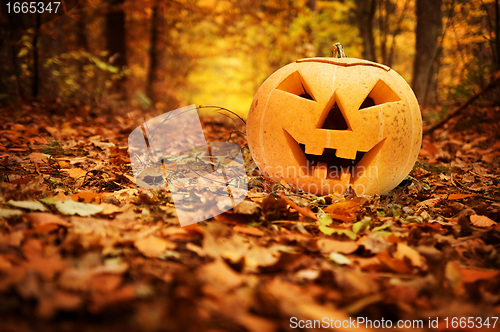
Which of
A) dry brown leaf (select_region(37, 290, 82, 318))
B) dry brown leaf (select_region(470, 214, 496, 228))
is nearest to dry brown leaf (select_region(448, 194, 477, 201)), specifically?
dry brown leaf (select_region(470, 214, 496, 228))

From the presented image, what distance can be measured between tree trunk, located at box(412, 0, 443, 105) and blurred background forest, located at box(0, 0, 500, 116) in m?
0.03

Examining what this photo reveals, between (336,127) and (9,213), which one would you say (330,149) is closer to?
(336,127)

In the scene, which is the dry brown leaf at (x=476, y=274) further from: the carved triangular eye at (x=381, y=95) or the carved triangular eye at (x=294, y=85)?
the carved triangular eye at (x=294, y=85)

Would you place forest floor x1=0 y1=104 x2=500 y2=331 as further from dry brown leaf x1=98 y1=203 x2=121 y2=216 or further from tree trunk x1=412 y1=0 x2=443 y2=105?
tree trunk x1=412 y1=0 x2=443 y2=105

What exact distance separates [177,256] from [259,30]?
12.8 metres

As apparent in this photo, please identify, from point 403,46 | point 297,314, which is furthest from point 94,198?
point 403,46

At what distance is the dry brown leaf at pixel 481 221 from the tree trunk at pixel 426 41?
14.1 feet

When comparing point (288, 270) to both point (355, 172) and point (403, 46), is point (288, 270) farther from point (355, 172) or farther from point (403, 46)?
point (403, 46)

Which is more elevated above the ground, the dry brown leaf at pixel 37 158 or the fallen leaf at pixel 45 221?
the dry brown leaf at pixel 37 158

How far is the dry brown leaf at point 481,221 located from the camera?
204 centimetres

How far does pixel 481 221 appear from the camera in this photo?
6.79ft

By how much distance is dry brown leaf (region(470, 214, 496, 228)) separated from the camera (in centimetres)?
204

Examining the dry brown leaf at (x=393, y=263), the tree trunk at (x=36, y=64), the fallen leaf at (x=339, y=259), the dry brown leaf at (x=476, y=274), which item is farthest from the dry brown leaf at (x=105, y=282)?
the tree trunk at (x=36, y=64)

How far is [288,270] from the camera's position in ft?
4.52
